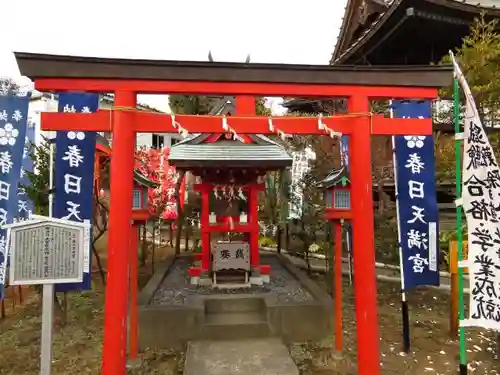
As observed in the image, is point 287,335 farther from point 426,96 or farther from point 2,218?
point 2,218

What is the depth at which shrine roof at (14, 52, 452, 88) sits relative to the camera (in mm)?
4051

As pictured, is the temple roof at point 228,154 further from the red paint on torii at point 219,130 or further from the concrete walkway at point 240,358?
the concrete walkway at point 240,358

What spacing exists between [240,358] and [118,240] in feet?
11.0

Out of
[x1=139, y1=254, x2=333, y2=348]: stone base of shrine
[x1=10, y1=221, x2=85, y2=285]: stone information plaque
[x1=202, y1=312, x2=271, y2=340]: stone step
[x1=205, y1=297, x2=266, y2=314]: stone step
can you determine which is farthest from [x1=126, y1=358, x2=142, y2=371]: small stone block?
[x1=10, y1=221, x2=85, y2=285]: stone information plaque

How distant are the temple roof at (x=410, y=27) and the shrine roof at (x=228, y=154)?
6.78 meters

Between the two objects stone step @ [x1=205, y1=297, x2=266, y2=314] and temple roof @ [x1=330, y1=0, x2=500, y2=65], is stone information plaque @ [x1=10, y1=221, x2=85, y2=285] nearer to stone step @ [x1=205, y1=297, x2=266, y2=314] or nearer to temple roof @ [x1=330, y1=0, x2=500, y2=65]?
stone step @ [x1=205, y1=297, x2=266, y2=314]

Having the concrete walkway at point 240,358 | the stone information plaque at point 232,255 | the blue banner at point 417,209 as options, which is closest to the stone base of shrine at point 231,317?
the concrete walkway at point 240,358

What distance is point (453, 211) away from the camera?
48.9 feet

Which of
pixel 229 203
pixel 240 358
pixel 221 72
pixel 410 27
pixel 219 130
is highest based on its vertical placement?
pixel 410 27

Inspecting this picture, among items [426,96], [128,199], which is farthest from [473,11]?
[128,199]

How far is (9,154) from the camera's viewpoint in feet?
19.5

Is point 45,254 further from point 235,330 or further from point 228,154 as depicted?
point 228,154

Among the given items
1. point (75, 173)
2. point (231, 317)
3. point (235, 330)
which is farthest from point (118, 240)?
point (231, 317)

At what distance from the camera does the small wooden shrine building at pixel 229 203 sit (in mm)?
8797
